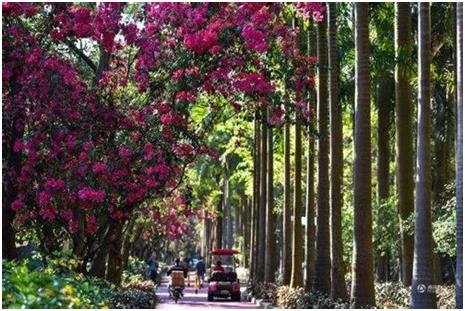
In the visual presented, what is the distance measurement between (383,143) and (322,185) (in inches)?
283

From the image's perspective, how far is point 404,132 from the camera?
22875 mm

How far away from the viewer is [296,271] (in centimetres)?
2753

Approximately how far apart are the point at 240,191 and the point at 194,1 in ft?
129

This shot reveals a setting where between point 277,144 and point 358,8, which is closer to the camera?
point 358,8

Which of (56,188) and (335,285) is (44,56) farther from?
(335,285)

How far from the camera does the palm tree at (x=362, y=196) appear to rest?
18391mm

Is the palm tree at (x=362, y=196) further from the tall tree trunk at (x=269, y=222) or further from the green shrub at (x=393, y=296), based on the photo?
the tall tree trunk at (x=269, y=222)

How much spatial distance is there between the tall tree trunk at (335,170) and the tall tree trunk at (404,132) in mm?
1579

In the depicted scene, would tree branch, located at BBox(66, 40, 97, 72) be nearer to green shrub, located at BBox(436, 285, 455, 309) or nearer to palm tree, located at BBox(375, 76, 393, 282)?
green shrub, located at BBox(436, 285, 455, 309)

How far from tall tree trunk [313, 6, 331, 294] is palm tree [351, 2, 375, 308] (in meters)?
3.75

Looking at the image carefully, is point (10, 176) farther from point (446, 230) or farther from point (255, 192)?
point (255, 192)

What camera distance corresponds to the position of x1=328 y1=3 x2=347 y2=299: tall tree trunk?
20.9m

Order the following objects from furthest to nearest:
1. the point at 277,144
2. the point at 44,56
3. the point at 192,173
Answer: the point at 192,173, the point at 277,144, the point at 44,56

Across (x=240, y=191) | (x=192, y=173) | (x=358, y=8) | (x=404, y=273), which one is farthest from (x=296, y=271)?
(x=240, y=191)
